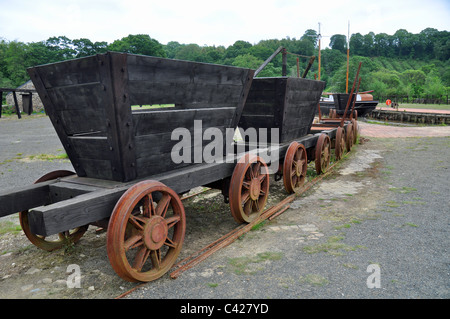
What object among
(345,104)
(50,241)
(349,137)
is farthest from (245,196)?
(345,104)

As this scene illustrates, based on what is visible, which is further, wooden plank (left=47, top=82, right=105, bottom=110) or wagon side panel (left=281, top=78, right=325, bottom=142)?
wagon side panel (left=281, top=78, right=325, bottom=142)

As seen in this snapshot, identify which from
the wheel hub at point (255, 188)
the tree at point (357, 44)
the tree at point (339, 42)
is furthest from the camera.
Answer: the tree at point (339, 42)

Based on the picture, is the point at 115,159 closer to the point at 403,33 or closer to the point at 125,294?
the point at 125,294

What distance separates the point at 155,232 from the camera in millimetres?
2711

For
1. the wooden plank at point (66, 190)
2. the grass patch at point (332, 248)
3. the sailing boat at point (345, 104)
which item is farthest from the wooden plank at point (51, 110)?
the sailing boat at point (345, 104)

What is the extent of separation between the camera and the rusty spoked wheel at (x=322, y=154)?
629 cm

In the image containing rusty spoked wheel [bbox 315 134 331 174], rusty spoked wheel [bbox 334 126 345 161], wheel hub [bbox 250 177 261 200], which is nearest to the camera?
wheel hub [bbox 250 177 261 200]

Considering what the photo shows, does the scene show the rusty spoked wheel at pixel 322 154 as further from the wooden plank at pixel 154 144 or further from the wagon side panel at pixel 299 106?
the wooden plank at pixel 154 144

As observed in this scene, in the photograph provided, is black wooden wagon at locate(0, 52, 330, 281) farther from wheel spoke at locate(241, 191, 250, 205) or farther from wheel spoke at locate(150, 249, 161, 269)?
wheel spoke at locate(241, 191, 250, 205)

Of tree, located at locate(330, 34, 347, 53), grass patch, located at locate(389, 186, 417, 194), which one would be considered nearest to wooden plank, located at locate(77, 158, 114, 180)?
grass patch, located at locate(389, 186, 417, 194)

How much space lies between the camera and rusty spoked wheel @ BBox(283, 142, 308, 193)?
496cm

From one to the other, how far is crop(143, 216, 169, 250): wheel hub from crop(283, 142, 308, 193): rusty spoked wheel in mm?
2682

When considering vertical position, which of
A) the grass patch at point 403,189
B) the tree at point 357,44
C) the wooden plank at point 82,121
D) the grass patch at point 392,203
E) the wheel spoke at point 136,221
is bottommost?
the grass patch at point 392,203

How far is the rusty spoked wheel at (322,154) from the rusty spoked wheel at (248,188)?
2.32 m
